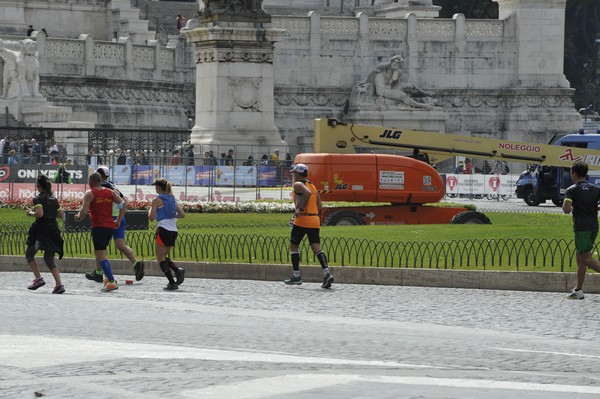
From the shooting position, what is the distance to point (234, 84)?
47625 mm

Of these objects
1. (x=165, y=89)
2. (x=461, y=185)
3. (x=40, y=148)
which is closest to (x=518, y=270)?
(x=40, y=148)

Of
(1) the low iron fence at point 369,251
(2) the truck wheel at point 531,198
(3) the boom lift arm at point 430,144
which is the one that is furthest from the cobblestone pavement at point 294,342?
(2) the truck wheel at point 531,198

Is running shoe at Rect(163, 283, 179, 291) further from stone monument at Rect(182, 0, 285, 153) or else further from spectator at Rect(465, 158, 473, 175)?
spectator at Rect(465, 158, 473, 175)

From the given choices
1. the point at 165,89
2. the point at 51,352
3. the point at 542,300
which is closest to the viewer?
the point at 51,352

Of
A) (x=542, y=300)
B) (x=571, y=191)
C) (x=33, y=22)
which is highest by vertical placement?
(x=33, y=22)

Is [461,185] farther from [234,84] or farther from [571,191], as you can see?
[571,191]

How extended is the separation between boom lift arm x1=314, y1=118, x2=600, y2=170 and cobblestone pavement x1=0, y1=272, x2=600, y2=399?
52.6 ft

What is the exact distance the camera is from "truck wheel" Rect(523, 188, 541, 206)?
5303 cm

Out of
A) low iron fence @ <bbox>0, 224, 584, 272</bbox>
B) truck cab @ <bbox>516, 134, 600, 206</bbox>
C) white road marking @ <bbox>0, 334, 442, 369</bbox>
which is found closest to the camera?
white road marking @ <bbox>0, 334, 442, 369</bbox>

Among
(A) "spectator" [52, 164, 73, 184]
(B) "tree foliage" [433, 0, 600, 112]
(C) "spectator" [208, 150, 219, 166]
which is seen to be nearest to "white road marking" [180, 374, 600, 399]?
(A) "spectator" [52, 164, 73, 184]

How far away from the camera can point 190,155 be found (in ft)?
160

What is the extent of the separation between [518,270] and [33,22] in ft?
170

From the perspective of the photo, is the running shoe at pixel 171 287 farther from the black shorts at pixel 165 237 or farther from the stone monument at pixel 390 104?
the stone monument at pixel 390 104

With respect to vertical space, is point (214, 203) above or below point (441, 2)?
below
